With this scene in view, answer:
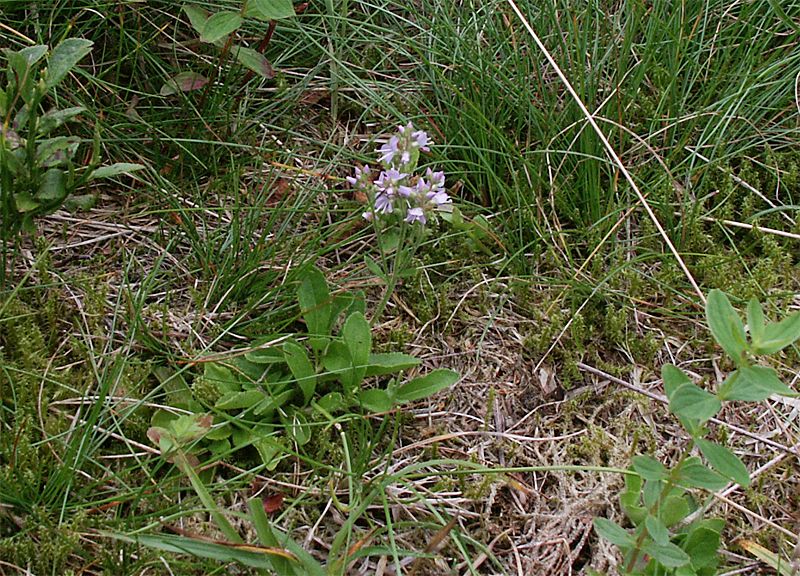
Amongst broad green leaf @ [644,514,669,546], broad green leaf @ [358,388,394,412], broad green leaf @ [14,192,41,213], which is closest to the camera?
broad green leaf @ [644,514,669,546]

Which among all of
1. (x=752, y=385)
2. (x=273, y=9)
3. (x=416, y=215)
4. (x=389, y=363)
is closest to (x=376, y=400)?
(x=389, y=363)

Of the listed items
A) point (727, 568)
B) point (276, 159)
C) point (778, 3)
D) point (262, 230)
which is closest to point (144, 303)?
point (262, 230)

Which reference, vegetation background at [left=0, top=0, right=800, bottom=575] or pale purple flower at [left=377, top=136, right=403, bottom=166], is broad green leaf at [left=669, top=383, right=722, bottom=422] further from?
pale purple flower at [left=377, top=136, right=403, bottom=166]

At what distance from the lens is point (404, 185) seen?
1833 millimetres

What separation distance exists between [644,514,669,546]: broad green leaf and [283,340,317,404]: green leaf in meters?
0.75

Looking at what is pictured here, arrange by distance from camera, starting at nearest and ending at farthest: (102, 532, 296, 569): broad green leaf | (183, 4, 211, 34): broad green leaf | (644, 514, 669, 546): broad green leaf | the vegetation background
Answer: (644, 514, 669, 546): broad green leaf → (102, 532, 296, 569): broad green leaf → the vegetation background → (183, 4, 211, 34): broad green leaf

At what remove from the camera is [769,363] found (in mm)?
2035

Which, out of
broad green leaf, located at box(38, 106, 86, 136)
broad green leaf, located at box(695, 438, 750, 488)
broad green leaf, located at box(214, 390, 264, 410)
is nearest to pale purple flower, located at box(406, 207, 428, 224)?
broad green leaf, located at box(214, 390, 264, 410)

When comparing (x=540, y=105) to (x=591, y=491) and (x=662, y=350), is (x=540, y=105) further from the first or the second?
(x=591, y=491)

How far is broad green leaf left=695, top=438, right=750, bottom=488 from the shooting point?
1.35 metres

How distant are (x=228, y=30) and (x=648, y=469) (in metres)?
1.47

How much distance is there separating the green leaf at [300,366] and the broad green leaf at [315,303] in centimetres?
9

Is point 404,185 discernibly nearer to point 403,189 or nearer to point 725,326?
point 403,189

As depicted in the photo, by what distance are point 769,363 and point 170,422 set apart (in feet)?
4.36
